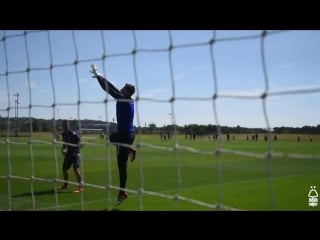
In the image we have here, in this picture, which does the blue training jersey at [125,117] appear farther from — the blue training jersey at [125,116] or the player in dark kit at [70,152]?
the player in dark kit at [70,152]

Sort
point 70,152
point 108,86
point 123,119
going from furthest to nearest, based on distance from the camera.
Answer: point 70,152 → point 123,119 → point 108,86

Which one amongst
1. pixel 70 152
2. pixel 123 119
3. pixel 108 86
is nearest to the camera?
pixel 108 86

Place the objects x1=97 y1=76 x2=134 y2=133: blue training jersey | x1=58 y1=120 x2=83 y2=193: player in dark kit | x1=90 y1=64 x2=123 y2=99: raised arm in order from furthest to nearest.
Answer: x1=58 y1=120 x2=83 y2=193: player in dark kit
x1=97 y1=76 x2=134 y2=133: blue training jersey
x1=90 y1=64 x2=123 y2=99: raised arm

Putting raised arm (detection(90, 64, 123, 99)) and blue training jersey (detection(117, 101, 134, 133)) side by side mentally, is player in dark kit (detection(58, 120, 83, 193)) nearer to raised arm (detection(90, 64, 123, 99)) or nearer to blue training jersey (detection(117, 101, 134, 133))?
blue training jersey (detection(117, 101, 134, 133))

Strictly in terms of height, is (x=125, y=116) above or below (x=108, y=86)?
below

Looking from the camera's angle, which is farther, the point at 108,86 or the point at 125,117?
the point at 125,117

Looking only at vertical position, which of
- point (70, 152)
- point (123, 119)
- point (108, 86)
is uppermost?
point (108, 86)

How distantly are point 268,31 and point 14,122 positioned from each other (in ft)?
10.2

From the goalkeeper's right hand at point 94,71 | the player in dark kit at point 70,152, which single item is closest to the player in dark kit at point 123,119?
the goalkeeper's right hand at point 94,71

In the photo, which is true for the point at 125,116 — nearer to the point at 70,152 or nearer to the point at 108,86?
the point at 108,86

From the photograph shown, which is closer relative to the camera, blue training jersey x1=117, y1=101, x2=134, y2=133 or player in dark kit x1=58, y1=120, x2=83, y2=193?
blue training jersey x1=117, y1=101, x2=134, y2=133

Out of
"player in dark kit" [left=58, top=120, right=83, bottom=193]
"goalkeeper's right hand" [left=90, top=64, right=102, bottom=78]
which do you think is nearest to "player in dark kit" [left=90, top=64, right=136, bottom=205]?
"goalkeeper's right hand" [left=90, top=64, right=102, bottom=78]

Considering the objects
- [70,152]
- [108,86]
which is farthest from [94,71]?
[70,152]
